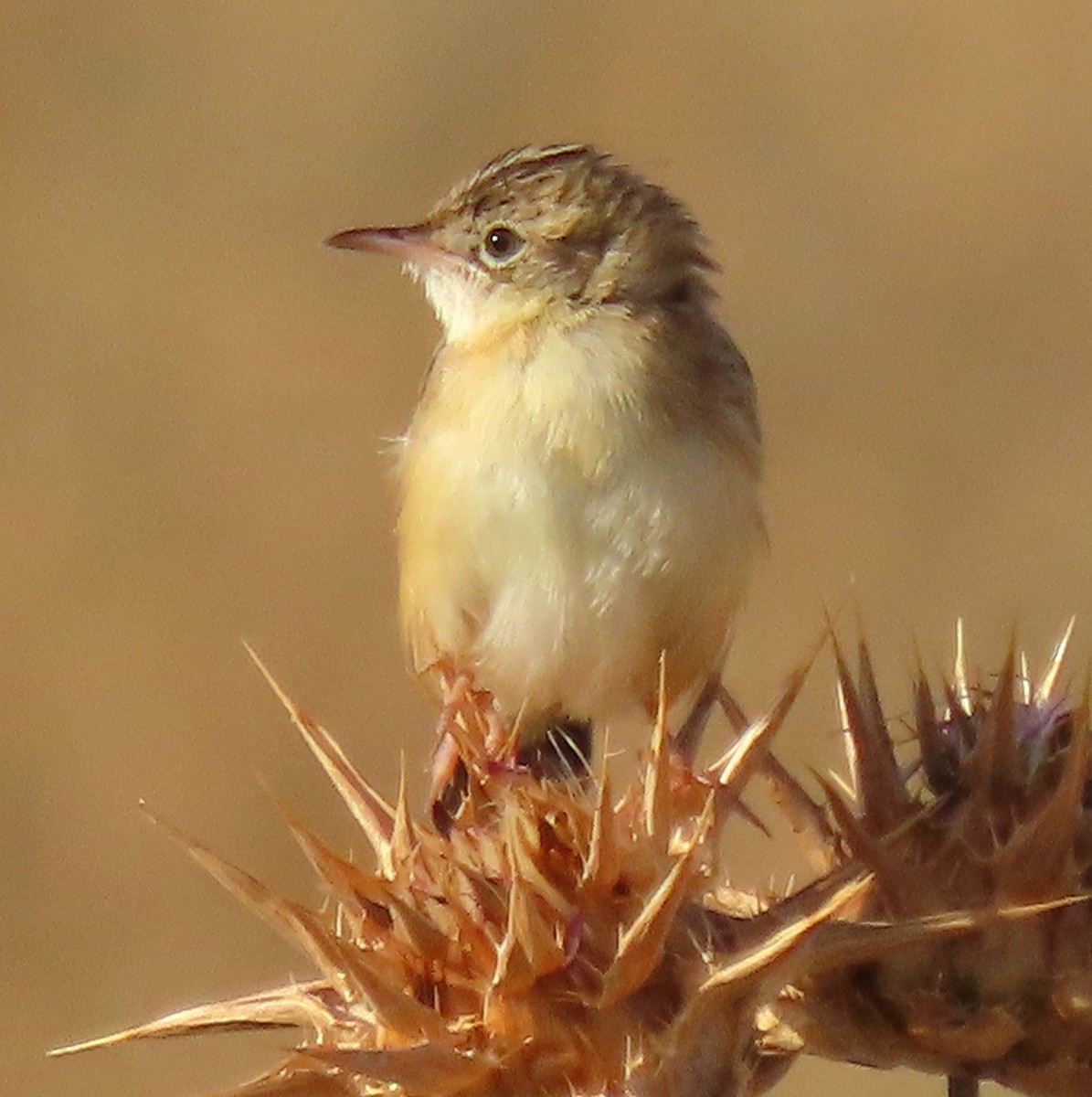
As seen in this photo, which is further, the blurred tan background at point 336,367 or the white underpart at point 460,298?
the blurred tan background at point 336,367

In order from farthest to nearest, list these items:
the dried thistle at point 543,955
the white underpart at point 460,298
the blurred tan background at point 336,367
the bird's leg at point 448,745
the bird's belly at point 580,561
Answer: the blurred tan background at point 336,367, the white underpart at point 460,298, the bird's belly at point 580,561, the bird's leg at point 448,745, the dried thistle at point 543,955

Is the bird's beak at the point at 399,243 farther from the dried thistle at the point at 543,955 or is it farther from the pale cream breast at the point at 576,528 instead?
the dried thistle at the point at 543,955

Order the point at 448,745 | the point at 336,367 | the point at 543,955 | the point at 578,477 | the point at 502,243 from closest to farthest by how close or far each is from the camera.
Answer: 1. the point at 543,955
2. the point at 448,745
3. the point at 578,477
4. the point at 502,243
5. the point at 336,367

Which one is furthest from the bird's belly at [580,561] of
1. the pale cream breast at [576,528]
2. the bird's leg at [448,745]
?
the bird's leg at [448,745]

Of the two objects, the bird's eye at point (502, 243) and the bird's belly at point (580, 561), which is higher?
the bird's eye at point (502, 243)

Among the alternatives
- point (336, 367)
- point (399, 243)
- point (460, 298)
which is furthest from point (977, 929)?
point (336, 367)

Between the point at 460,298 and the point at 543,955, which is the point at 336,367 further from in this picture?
the point at 543,955

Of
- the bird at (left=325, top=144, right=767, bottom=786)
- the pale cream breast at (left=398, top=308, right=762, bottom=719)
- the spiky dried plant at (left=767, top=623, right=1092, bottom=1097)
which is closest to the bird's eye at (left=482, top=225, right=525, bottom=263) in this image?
the bird at (left=325, top=144, right=767, bottom=786)
